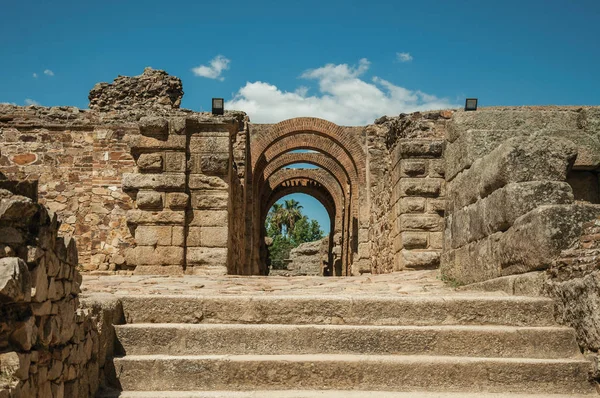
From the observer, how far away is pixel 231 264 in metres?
10.2

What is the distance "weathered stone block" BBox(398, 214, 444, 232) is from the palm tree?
146 ft

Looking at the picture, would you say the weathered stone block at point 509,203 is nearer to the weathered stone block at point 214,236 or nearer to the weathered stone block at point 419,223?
the weathered stone block at point 419,223

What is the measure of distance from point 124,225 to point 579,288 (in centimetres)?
723

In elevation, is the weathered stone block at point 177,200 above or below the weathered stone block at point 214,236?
above

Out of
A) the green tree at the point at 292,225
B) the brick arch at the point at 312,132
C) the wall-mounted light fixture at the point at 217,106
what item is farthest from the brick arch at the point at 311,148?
the green tree at the point at 292,225

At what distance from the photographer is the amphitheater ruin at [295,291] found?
325 centimetres

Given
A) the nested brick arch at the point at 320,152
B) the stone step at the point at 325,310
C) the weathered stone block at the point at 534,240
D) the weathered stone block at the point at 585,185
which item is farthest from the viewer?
the nested brick arch at the point at 320,152

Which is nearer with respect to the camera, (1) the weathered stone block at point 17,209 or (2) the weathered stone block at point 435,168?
(1) the weathered stone block at point 17,209

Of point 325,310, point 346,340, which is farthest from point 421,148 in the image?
point 346,340

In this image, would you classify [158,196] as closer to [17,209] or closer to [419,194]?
[419,194]

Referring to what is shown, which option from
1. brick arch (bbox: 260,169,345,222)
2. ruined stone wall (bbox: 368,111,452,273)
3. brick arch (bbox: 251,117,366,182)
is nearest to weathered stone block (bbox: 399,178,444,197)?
ruined stone wall (bbox: 368,111,452,273)

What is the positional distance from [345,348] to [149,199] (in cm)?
582

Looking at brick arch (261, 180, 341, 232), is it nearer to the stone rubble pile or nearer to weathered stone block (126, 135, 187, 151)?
the stone rubble pile

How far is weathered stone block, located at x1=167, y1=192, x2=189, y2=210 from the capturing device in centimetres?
936
